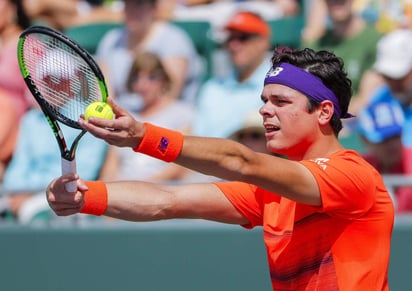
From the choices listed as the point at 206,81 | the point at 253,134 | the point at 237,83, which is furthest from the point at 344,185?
the point at 206,81

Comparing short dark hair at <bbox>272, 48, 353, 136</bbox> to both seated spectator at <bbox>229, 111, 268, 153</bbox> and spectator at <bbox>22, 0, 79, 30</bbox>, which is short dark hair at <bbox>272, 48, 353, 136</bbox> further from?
spectator at <bbox>22, 0, 79, 30</bbox>

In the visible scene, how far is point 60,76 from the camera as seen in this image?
3.81 meters

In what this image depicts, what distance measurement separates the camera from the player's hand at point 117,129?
115 inches

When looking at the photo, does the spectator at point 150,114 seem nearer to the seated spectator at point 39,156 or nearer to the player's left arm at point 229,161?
the seated spectator at point 39,156

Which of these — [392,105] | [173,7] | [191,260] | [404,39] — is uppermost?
[173,7]

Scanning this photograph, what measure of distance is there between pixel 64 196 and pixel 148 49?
12.6 feet

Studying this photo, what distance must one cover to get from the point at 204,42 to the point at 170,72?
537 millimetres

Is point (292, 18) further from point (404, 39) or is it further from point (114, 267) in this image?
point (114, 267)

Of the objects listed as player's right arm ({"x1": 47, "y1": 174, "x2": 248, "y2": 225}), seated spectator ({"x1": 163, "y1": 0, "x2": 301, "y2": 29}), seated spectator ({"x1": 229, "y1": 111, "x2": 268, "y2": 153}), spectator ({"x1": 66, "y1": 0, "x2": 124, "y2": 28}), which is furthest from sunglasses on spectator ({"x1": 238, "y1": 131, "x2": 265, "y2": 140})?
player's right arm ({"x1": 47, "y1": 174, "x2": 248, "y2": 225})

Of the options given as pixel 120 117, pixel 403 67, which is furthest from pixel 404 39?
pixel 120 117

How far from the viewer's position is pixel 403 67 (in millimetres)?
6469

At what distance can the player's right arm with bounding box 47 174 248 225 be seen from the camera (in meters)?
3.71

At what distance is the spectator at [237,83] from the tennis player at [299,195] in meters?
2.88

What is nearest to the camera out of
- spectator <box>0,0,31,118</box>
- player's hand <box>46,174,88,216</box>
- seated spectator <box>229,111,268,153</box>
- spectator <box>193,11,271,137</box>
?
player's hand <box>46,174,88,216</box>
